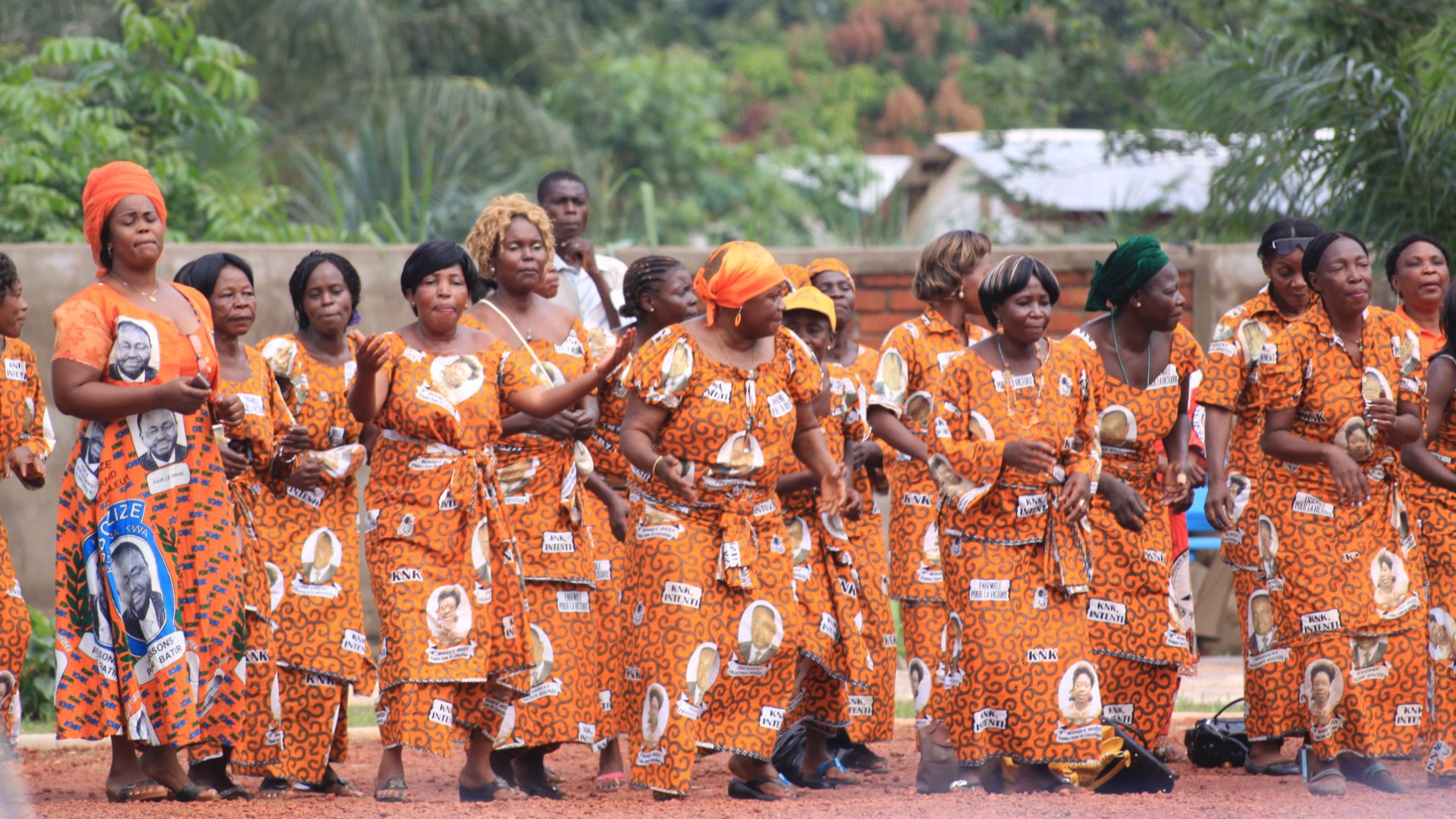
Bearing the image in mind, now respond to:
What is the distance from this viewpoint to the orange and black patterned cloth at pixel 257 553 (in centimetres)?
656

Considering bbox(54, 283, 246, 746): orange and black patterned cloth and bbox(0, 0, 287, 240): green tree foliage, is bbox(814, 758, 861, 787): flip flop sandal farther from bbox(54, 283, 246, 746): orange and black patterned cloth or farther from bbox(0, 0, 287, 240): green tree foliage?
bbox(0, 0, 287, 240): green tree foliage

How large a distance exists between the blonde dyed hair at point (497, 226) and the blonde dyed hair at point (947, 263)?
5.18 feet

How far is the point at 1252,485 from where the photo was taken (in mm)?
7141

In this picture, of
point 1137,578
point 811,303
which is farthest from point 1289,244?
point 811,303

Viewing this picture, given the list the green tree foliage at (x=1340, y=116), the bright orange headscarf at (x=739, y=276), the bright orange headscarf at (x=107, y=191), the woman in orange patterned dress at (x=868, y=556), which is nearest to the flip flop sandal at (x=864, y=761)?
the woman in orange patterned dress at (x=868, y=556)

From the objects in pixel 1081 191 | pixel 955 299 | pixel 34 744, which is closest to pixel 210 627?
pixel 34 744

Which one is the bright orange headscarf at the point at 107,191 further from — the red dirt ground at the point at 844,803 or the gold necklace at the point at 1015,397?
the gold necklace at the point at 1015,397

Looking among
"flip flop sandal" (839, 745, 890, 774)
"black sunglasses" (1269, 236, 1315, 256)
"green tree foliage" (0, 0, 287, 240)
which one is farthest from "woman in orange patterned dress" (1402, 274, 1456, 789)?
"green tree foliage" (0, 0, 287, 240)

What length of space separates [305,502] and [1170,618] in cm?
343

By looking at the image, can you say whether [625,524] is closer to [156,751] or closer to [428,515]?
[428,515]

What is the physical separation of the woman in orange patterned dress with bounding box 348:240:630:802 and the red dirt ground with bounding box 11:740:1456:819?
1.11ft

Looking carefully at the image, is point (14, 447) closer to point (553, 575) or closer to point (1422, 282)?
point (553, 575)

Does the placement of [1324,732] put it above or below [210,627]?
below

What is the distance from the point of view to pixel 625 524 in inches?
283
